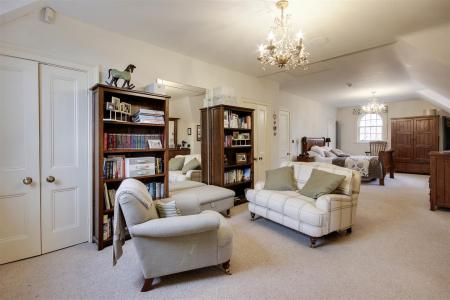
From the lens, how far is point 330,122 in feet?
30.3

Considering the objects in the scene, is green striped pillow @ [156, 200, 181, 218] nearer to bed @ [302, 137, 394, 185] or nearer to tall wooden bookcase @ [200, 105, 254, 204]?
tall wooden bookcase @ [200, 105, 254, 204]

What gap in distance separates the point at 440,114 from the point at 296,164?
7.15 m

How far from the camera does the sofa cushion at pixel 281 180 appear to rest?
3.36 metres

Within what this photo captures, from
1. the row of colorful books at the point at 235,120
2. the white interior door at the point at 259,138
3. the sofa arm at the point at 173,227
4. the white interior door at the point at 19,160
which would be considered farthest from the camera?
the white interior door at the point at 259,138

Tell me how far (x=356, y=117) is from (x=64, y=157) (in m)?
10.1

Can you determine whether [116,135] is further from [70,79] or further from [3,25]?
[3,25]

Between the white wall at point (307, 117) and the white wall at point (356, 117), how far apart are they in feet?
1.87

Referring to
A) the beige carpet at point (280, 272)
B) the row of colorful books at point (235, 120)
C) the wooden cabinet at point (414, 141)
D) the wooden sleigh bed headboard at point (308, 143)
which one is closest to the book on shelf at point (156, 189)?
the beige carpet at point (280, 272)

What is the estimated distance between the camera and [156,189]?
303cm

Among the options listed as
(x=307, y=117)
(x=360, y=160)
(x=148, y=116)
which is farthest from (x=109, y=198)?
(x=307, y=117)

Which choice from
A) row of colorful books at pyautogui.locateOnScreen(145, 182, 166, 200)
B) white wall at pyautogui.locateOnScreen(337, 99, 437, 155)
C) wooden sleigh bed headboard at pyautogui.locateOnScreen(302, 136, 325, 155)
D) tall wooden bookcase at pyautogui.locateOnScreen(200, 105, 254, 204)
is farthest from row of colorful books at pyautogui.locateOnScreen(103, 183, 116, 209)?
white wall at pyautogui.locateOnScreen(337, 99, 437, 155)

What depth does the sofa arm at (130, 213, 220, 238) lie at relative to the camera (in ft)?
5.65

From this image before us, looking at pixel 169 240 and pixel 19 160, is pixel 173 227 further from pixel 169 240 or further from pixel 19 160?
pixel 19 160

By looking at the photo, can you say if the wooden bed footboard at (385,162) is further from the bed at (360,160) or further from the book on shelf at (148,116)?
the book on shelf at (148,116)
